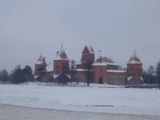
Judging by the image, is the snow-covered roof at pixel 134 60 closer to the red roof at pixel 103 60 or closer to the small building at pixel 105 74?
the small building at pixel 105 74

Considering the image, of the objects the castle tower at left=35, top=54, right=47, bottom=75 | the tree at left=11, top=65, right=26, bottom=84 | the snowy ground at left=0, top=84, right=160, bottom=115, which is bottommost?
the snowy ground at left=0, top=84, right=160, bottom=115

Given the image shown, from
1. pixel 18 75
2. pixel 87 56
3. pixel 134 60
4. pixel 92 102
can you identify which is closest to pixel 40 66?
pixel 18 75

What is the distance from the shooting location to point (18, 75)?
106 metres

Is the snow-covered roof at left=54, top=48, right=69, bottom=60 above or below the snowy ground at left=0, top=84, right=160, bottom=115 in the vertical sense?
above

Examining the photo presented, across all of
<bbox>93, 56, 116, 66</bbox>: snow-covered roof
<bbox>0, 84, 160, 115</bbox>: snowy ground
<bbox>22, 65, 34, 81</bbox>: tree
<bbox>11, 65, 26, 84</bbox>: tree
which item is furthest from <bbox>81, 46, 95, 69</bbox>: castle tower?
<bbox>0, 84, 160, 115</bbox>: snowy ground

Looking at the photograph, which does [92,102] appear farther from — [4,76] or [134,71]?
[4,76]

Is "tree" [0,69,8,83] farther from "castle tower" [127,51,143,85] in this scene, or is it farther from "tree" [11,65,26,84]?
"castle tower" [127,51,143,85]

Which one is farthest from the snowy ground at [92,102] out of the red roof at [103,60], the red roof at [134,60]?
the red roof at [103,60]

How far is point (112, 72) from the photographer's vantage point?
106875 millimetres

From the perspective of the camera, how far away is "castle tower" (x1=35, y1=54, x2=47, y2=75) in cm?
10991

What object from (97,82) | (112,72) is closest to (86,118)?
(97,82)

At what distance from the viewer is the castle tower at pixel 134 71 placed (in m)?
98.1

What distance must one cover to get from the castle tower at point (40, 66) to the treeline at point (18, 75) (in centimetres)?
213

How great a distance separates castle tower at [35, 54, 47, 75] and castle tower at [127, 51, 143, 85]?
22.9m
